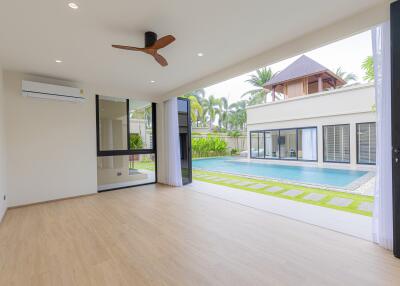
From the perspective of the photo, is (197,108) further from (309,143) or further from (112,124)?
(112,124)

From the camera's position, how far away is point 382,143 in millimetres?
2230

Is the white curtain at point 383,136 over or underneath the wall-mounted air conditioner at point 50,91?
underneath

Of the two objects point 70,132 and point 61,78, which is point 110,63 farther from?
point 70,132

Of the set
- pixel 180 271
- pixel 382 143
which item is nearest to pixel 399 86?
pixel 382 143

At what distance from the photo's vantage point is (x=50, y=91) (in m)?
4.24

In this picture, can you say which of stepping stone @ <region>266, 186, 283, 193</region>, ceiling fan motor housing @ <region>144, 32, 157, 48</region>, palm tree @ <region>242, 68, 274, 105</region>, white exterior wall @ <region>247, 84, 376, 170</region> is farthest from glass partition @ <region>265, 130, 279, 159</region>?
ceiling fan motor housing @ <region>144, 32, 157, 48</region>

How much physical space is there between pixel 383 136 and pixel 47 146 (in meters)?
5.72

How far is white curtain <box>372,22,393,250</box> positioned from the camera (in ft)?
7.13

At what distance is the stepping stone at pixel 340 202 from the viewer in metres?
3.75

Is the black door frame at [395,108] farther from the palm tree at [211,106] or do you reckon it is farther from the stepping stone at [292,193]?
the palm tree at [211,106]

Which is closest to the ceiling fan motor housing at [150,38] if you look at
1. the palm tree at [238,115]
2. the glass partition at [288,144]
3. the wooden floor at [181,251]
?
the wooden floor at [181,251]

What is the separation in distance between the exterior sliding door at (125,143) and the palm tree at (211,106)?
12615 millimetres

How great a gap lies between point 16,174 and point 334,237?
557 cm

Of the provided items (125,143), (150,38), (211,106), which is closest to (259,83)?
(211,106)
